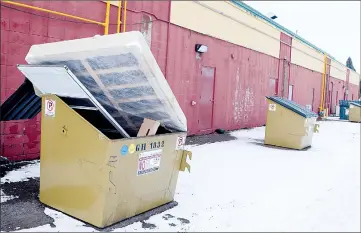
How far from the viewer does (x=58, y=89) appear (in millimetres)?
A: 3170

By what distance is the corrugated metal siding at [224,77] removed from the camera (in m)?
8.84

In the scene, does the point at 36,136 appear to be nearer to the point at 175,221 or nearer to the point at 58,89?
the point at 58,89

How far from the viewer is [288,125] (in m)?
8.15

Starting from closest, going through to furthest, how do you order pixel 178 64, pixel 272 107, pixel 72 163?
1. pixel 72 163
2. pixel 272 107
3. pixel 178 64

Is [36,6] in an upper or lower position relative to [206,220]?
upper

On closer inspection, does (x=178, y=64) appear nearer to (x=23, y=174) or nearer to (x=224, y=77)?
(x=224, y=77)

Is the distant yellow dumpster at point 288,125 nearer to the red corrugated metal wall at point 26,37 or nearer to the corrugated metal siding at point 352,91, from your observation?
the red corrugated metal wall at point 26,37

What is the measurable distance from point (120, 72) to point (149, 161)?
0.90m

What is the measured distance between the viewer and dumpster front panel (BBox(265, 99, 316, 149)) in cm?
801

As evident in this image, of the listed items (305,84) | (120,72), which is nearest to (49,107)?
(120,72)

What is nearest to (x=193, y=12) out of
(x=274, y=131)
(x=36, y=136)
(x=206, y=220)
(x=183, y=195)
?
(x=274, y=131)

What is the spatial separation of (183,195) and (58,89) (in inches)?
76.9

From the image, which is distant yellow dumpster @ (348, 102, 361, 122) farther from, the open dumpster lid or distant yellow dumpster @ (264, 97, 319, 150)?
the open dumpster lid

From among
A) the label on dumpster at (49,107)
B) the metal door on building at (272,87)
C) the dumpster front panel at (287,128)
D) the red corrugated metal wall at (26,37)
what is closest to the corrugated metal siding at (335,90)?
the metal door on building at (272,87)
